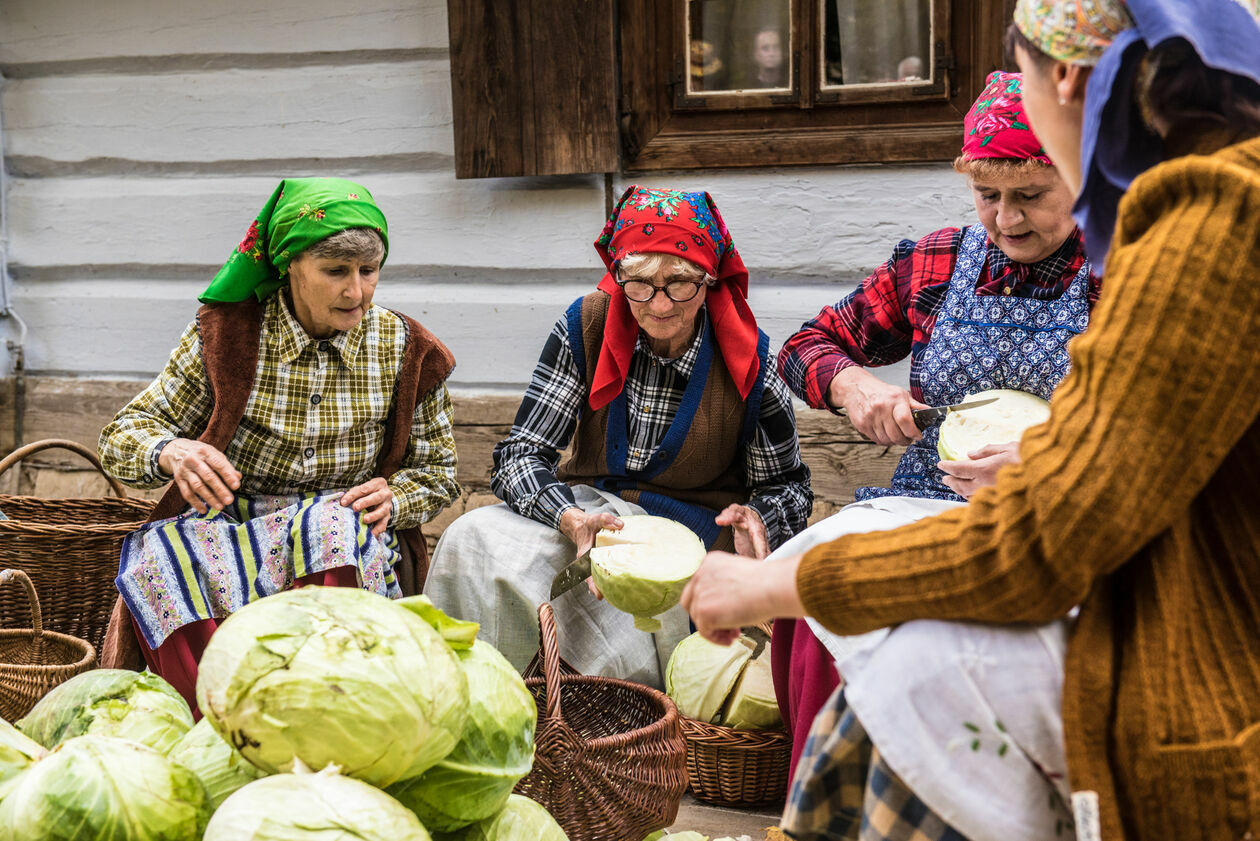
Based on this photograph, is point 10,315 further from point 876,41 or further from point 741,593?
point 741,593

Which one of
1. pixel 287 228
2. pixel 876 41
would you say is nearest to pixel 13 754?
pixel 287 228

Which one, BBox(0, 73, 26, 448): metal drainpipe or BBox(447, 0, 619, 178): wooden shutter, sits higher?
BBox(447, 0, 619, 178): wooden shutter

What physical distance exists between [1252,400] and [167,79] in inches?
176

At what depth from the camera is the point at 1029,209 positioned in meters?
2.53

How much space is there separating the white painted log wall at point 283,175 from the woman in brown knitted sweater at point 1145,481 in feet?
8.29

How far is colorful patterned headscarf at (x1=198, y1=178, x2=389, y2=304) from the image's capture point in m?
2.96

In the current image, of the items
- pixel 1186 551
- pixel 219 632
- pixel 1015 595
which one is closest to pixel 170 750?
pixel 219 632

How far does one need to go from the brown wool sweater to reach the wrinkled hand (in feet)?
5.39

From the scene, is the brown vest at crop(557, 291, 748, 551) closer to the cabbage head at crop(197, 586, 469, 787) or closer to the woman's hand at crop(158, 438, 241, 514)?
the woman's hand at crop(158, 438, 241, 514)

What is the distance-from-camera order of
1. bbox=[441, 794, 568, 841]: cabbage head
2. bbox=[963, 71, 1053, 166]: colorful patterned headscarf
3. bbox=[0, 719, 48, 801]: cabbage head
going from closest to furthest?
bbox=[0, 719, 48, 801]: cabbage head → bbox=[441, 794, 568, 841]: cabbage head → bbox=[963, 71, 1053, 166]: colorful patterned headscarf

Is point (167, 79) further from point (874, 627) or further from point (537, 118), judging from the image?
point (874, 627)

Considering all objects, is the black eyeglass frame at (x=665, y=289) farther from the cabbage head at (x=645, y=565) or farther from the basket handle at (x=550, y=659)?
the basket handle at (x=550, y=659)

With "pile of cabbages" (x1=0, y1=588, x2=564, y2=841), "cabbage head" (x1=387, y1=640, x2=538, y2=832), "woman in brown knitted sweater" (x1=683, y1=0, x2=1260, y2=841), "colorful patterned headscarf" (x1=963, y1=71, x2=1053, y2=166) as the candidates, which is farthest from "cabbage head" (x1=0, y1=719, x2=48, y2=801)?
"colorful patterned headscarf" (x1=963, y1=71, x2=1053, y2=166)

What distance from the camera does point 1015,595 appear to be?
4.19 feet
